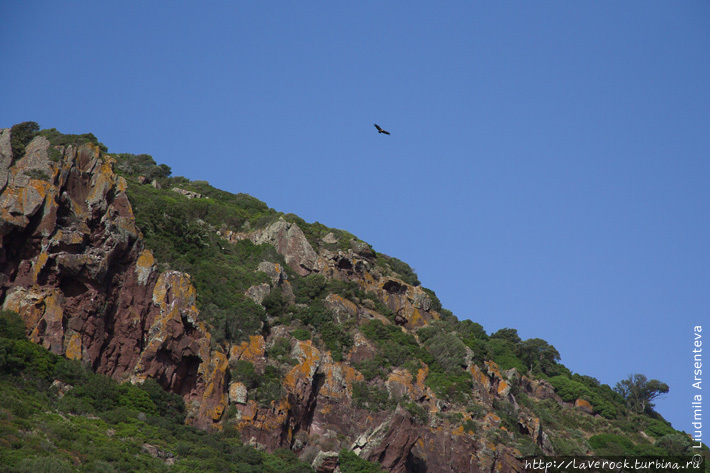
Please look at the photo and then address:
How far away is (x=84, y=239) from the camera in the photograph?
157 ft

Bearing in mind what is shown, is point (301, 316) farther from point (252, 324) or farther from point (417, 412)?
point (417, 412)

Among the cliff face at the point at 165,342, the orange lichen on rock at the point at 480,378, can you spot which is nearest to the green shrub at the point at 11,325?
the cliff face at the point at 165,342

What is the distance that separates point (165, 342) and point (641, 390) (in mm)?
76059

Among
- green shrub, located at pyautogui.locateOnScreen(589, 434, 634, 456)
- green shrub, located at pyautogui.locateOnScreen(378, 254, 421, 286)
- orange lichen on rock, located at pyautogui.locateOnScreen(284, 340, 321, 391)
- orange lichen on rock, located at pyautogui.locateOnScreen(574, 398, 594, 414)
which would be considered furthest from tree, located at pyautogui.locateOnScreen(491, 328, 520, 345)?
orange lichen on rock, located at pyautogui.locateOnScreen(284, 340, 321, 391)

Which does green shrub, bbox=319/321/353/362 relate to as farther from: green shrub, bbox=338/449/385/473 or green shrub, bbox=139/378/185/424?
green shrub, bbox=139/378/185/424

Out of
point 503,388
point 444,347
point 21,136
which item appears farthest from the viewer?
point 503,388

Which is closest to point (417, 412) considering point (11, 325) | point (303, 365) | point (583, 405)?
point (303, 365)

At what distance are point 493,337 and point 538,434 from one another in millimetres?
42769

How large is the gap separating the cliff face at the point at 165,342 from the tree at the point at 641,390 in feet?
146

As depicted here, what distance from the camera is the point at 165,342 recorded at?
48.0 metres

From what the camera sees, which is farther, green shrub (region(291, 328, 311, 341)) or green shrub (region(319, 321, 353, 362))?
green shrub (region(319, 321, 353, 362))

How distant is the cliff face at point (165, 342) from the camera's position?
45.5 meters

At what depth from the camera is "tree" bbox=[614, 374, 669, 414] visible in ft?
325

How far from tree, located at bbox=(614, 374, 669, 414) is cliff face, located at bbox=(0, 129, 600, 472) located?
146 ft
